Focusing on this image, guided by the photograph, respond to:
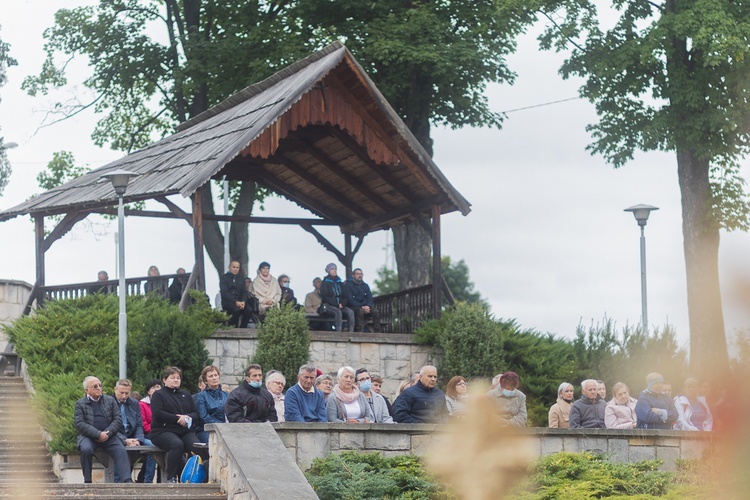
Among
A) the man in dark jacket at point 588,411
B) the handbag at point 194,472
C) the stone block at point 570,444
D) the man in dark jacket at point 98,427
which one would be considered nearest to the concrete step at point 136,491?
the handbag at point 194,472

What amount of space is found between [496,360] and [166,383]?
8.02 meters

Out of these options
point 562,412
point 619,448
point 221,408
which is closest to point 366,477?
point 221,408

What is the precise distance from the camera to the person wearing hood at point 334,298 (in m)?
21.0

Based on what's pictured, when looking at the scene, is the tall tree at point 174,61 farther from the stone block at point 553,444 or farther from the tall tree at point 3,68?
the stone block at point 553,444

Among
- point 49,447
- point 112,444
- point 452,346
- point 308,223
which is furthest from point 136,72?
point 112,444

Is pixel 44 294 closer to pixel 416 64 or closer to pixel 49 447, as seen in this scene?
pixel 49 447

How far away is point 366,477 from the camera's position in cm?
1047

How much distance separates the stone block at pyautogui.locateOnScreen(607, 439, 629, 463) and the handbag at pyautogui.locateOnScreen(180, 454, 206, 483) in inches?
159

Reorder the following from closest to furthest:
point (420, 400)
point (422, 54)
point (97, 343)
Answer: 1. point (420, 400)
2. point (97, 343)
3. point (422, 54)

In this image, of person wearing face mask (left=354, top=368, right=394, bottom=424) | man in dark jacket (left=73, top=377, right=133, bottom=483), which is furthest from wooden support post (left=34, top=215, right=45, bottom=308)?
person wearing face mask (left=354, top=368, right=394, bottom=424)

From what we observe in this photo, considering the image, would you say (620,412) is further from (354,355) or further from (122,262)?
(122,262)

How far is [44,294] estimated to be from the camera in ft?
71.2

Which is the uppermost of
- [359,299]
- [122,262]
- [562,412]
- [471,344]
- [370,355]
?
[122,262]

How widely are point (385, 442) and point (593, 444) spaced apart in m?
2.28
